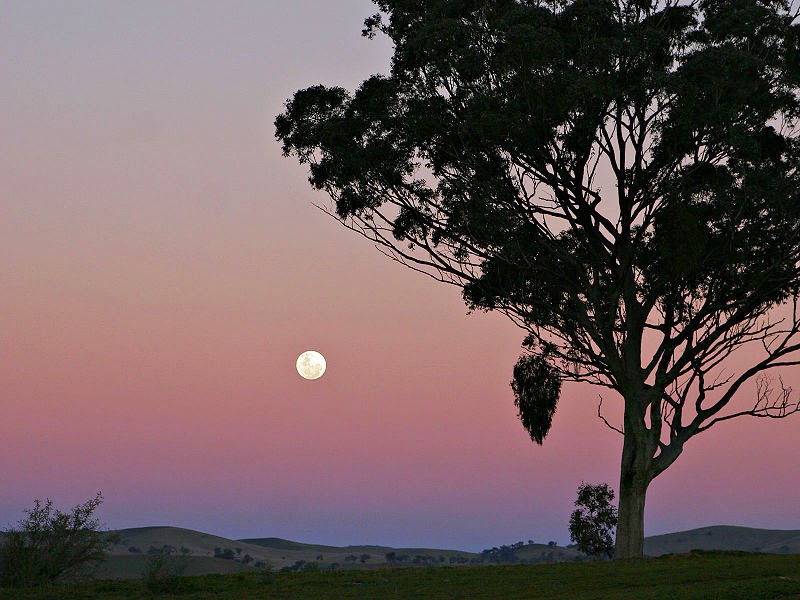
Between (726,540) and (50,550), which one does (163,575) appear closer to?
(50,550)

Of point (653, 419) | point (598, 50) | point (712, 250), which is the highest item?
point (598, 50)

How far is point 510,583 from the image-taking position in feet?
76.6

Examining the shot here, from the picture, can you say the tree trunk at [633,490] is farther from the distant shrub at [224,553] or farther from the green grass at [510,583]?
the distant shrub at [224,553]

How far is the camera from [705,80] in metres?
29.2

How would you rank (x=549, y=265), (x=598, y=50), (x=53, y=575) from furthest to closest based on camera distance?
(x=549, y=265)
(x=598, y=50)
(x=53, y=575)

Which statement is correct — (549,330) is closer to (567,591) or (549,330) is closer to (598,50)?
(598,50)

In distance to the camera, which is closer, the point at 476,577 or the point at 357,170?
the point at 476,577

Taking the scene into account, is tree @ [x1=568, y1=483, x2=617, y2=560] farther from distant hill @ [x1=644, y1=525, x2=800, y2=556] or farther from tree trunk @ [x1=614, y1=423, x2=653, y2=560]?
distant hill @ [x1=644, y1=525, x2=800, y2=556]

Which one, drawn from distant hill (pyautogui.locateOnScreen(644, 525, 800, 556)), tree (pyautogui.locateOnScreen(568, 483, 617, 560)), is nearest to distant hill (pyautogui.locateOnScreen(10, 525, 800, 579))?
distant hill (pyautogui.locateOnScreen(644, 525, 800, 556))

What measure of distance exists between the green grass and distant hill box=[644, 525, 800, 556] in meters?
87.1

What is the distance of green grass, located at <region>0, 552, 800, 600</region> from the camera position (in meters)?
20.1

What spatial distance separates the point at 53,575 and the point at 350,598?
945cm

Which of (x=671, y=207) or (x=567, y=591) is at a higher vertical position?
(x=671, y=207)

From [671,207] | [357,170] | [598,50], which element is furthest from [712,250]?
[357,170]
